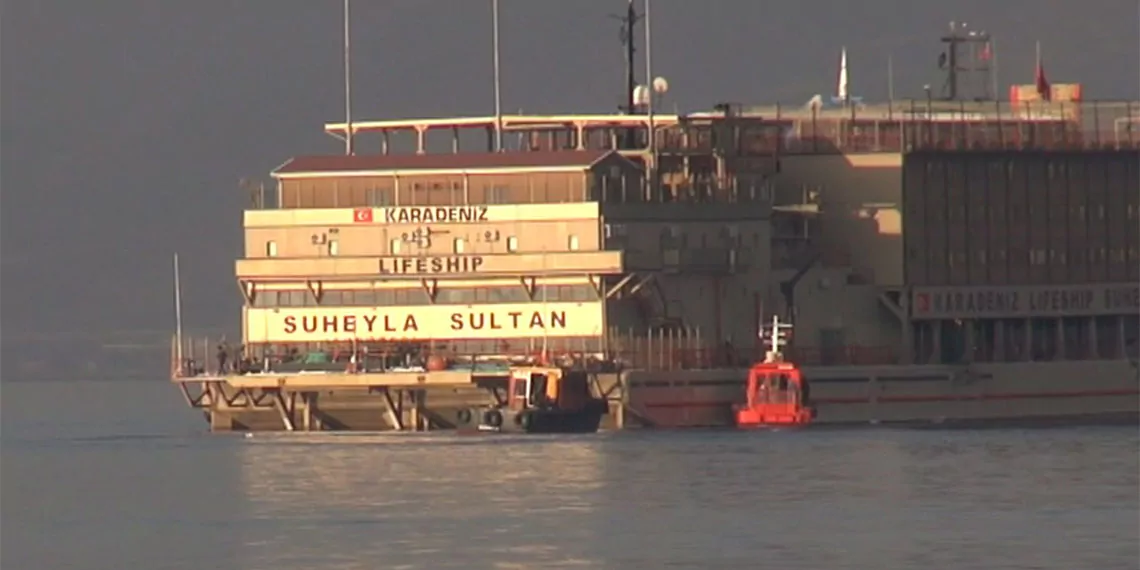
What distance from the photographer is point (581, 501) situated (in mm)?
93812

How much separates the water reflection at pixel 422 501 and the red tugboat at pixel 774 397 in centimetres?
799

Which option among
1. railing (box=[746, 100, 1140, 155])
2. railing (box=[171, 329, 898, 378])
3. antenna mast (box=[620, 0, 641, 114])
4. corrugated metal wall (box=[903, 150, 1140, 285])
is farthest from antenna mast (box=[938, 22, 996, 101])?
railing (box=[171, 329, 898, 378])

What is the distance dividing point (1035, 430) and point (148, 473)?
3072 cm

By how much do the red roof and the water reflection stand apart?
29.4 feet

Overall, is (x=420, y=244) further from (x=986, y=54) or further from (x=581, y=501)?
(x=581, y=501)

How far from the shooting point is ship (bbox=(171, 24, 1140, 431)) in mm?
128000

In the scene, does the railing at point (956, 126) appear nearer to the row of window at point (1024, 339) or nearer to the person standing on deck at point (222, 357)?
the row of window at point (1024, 339)

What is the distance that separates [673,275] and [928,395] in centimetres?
783

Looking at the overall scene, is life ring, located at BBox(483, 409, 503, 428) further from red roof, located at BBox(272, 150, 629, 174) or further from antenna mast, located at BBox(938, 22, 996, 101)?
antenna mast, located at BBox(938, 22, 996, 101)

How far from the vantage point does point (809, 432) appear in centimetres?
12394

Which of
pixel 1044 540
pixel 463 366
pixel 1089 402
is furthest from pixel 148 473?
pixel 1089 402

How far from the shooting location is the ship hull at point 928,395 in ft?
415

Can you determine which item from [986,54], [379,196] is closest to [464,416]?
[379,196]

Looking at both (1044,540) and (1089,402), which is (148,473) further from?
(1089,402)
